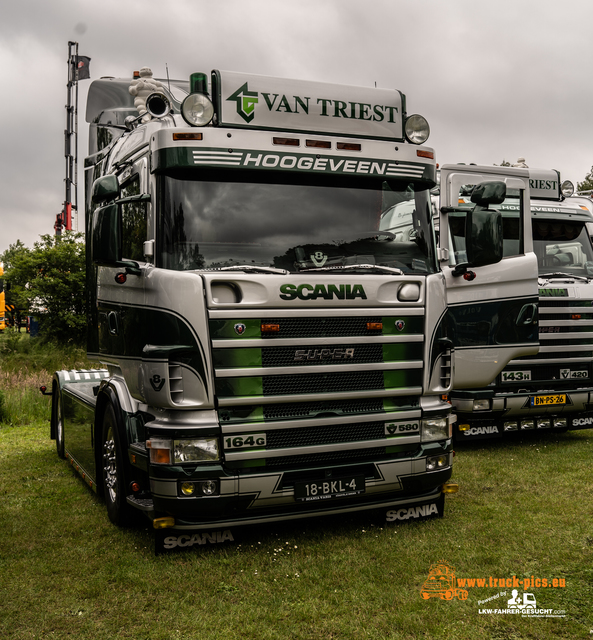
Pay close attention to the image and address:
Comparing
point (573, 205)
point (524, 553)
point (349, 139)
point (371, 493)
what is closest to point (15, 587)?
point (371, 493)

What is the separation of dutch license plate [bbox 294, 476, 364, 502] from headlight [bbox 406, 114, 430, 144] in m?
2.78

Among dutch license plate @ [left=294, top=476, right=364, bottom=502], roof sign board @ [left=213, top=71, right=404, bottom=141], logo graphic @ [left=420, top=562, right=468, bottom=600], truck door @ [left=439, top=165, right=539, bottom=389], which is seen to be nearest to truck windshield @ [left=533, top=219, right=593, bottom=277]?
truck door @ [left=439, top=165, right=539, bottom=389]

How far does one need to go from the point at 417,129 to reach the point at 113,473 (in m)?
3.90

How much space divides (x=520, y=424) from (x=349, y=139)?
474 cm

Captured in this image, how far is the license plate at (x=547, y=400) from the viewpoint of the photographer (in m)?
8.31

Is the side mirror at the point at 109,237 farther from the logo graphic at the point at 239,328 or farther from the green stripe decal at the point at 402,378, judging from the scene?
the green stripe decal at the point at 402,378

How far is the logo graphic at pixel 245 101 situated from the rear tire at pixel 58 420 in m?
4.97

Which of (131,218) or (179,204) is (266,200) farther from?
(131,218)

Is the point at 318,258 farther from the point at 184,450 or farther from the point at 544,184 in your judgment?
the point at 544,184

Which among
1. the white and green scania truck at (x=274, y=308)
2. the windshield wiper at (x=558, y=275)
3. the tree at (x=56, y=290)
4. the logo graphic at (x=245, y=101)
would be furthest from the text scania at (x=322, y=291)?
the tree at (x=56, y=290)

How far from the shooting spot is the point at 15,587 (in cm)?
450

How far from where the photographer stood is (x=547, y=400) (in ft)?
27.5

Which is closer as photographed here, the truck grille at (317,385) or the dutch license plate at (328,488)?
the truck grille at (317,385)

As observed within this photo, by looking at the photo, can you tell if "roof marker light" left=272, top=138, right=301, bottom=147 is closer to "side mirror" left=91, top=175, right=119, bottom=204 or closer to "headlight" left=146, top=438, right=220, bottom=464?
"side mirror" left=91, top=175, right=119, bottom=204
